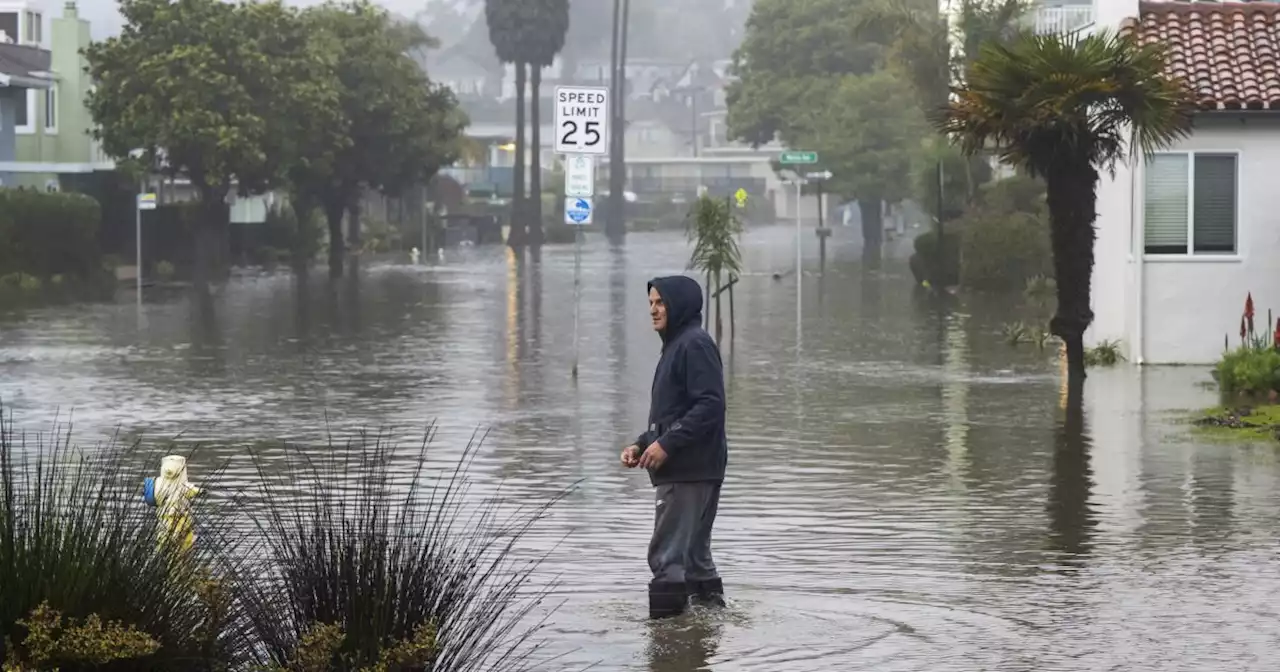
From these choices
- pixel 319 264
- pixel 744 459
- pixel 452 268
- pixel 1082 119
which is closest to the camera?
pixel 744 459

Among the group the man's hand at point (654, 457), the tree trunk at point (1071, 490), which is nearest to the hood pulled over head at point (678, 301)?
the man's hand at point (654, 457)

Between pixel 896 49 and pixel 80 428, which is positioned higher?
pixel 896 49

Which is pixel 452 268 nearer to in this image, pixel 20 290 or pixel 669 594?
pixel 20 290

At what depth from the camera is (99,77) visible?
58.2m

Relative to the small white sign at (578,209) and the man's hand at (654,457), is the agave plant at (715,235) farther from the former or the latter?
the man's hand at (654,457)

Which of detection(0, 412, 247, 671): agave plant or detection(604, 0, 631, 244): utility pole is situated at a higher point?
detection(604, 0, 631, 244): utility pole

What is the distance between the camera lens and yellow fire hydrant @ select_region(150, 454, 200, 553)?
7.73 meters

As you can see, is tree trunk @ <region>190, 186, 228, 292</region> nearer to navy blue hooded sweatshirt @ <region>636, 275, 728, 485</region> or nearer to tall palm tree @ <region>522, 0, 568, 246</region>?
tall palm tree @ <region>522, 0, 568, 246</region>

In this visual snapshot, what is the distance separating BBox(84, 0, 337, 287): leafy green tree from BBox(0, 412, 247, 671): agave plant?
48531mm

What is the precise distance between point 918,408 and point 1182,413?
92.0 inches

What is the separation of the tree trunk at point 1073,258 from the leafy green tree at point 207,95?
35477 mm

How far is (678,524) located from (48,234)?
142ft

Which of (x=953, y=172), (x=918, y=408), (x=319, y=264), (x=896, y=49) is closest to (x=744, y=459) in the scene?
(x=918, y=408)

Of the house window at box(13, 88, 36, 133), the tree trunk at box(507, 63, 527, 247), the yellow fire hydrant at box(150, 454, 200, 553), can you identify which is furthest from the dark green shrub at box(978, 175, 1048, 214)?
the tree trunk at box(507, 63, 527, 247)
